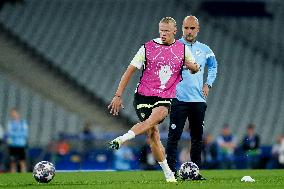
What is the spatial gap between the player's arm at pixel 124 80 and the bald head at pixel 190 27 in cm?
123

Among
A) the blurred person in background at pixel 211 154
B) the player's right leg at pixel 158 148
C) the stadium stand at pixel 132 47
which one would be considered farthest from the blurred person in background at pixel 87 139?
the player's right leg at pixel 158 148

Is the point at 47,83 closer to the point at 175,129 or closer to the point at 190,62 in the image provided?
the point at 175,129

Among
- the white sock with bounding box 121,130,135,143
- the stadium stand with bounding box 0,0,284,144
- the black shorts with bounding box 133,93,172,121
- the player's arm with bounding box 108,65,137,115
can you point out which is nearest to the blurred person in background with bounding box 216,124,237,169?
the stadium stand with bounding box 0,0,284,144

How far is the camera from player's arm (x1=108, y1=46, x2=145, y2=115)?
9.76 meters

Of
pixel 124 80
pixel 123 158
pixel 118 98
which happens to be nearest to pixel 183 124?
pixel 124 80

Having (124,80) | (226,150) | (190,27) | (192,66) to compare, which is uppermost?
(190,27)

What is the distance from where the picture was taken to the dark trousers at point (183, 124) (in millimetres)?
11391

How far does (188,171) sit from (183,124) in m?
0.97

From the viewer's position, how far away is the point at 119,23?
28.0 metres

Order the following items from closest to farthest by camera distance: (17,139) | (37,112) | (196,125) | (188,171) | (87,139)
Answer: (188,171), (196,125), (17,139), (87,139), (37,112)

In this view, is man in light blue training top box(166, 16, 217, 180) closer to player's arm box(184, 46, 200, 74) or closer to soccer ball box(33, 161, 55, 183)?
player's arm box(184, 46, 200, 74)

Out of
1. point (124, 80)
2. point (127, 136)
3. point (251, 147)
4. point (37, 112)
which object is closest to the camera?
point (127, 136)

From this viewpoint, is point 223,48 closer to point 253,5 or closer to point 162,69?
point 253,5

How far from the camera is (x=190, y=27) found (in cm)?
1127
